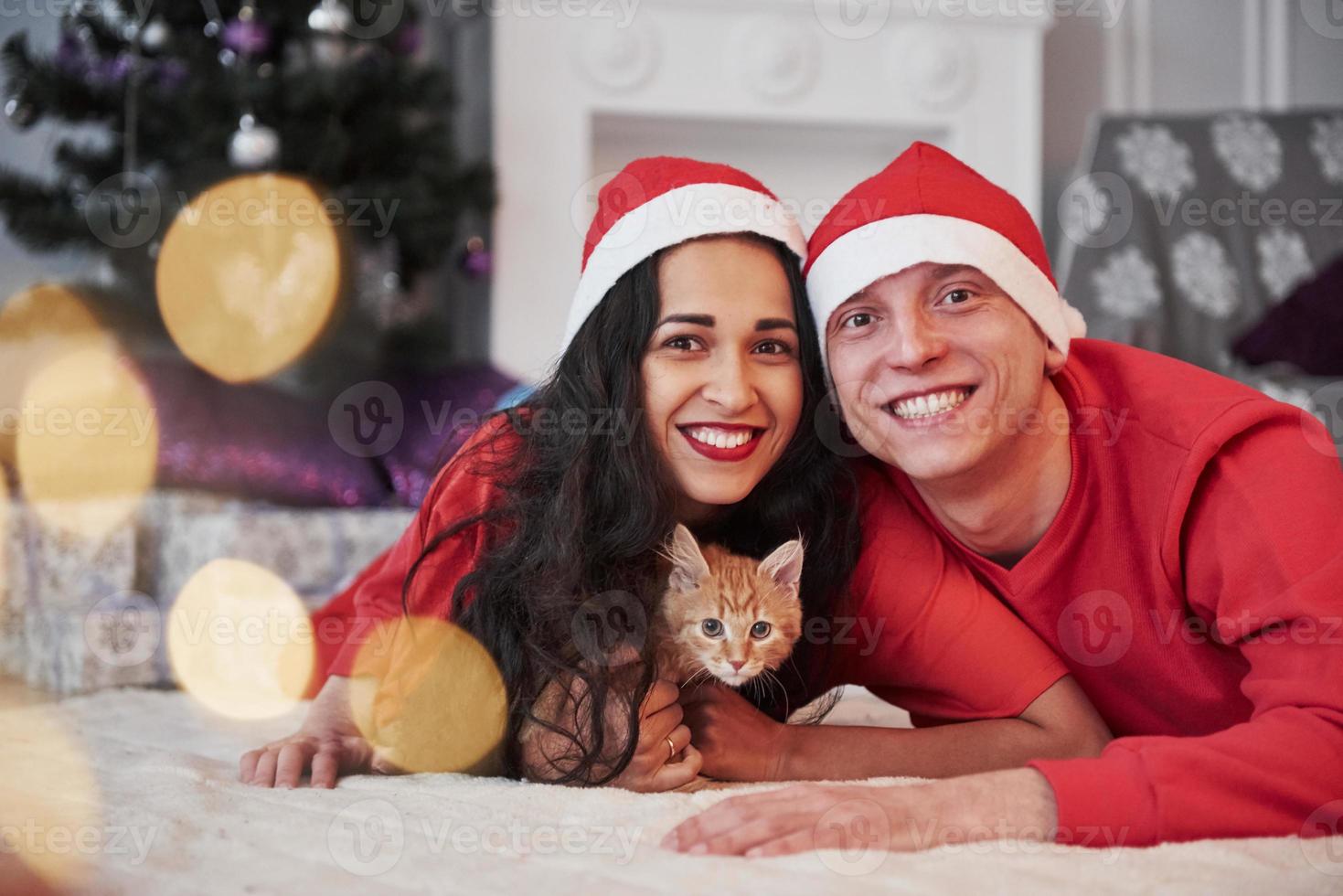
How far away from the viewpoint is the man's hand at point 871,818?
102 cm

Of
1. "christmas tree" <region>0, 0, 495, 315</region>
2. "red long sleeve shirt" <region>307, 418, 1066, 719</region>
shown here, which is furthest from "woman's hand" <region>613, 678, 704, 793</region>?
"christmas tree" <region>0, 0, 495, 315</region>

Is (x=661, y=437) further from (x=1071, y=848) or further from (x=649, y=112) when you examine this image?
(x=649, y=112)

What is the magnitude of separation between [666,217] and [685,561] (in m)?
0.43

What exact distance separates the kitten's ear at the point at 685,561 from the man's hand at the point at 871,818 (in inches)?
15.3

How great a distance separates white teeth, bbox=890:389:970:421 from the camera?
1.32 metres

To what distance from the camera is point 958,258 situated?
1.31 m

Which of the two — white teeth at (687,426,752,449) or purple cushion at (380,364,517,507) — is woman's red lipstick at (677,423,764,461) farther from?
purple cushion at (380,364,517,507)

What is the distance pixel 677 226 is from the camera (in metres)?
1.38

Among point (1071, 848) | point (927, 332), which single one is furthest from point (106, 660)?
point (1071, 848)

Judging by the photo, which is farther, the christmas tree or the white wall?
the white wall

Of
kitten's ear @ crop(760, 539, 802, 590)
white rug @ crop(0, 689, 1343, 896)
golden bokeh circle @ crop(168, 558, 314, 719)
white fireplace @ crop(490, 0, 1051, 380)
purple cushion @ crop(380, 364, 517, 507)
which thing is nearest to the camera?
white rug @ crop(0, 689, 1343, 896)

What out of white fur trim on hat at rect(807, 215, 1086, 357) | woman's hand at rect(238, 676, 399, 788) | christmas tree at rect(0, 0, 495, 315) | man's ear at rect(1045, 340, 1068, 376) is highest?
christmas tree at rect(0, 0, 495, 315)

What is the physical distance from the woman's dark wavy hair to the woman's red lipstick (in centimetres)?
6

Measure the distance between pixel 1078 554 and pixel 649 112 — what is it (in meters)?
2.66
